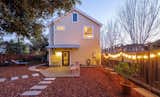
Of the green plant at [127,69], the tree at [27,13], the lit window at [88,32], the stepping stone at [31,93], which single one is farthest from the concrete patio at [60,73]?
the tree at [27,13]

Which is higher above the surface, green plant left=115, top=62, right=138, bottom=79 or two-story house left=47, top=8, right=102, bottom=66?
two-story house left=47, top=8, right=102, bottom=66

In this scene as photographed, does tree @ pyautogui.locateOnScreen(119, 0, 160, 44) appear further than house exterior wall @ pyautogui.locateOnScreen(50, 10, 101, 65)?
No

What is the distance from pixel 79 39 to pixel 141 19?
25.1ft

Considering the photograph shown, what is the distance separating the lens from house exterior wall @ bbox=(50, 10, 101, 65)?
24906 mm

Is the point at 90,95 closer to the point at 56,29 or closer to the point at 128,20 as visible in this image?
the point at 128,20

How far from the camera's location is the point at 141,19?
66.8 feet

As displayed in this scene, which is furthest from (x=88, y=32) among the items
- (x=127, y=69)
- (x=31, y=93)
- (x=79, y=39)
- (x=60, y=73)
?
(x=31, y=93)

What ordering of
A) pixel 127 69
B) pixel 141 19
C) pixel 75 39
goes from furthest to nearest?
pixel 75 39
pixel 141 19
pixel 127 69

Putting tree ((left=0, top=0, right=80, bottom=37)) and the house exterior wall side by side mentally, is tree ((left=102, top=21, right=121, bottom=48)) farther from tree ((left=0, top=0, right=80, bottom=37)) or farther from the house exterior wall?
tree ((left=0, top=0, right=80, bottom=37))

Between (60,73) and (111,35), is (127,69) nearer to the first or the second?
(60,73)

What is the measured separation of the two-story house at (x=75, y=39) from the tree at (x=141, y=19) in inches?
171

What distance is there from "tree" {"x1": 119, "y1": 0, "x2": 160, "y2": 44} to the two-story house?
433 cm

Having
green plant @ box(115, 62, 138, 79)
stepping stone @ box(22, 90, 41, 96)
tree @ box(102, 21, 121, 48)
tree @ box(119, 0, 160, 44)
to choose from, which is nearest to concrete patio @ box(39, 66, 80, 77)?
green plant @ box(115, 62, 138, 79)

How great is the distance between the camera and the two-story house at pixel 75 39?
2489 centimetres
